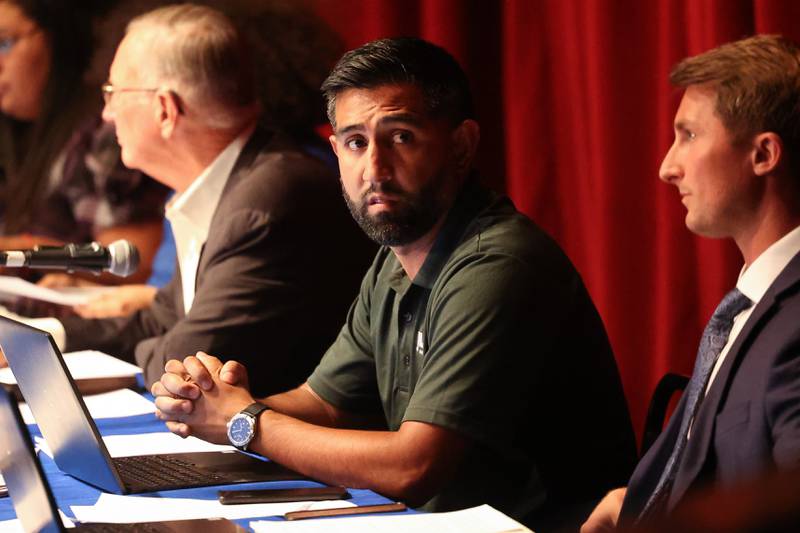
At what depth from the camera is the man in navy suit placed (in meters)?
1.32

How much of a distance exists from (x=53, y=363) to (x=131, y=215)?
2905mm

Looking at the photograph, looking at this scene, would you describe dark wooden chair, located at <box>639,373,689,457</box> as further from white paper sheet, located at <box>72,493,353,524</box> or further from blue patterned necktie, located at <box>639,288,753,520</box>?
white paper sheet, located at <box>72,493,353,524</box>

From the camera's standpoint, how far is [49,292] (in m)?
3.18

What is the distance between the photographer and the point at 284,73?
396 cm

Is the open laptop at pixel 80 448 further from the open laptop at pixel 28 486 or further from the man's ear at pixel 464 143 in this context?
the man's ear at pixel 464 143

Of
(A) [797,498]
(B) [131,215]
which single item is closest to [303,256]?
(B) [131,215]

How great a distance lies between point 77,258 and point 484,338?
73cm

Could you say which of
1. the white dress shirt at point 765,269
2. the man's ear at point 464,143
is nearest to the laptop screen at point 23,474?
the white dress shirt at point 765,269

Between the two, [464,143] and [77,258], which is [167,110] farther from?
[464,143]

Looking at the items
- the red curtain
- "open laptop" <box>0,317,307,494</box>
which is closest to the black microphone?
"open laptop" <box>0,317,307,494</box>

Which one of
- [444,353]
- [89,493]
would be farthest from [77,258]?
[444,353]

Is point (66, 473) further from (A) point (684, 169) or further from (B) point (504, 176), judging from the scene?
(B) point (504, 176)

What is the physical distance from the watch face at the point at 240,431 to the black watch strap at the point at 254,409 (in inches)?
0.5

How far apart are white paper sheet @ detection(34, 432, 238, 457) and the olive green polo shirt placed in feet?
1.14
